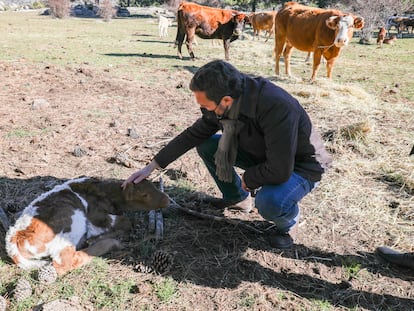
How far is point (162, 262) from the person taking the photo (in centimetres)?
297

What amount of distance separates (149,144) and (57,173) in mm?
1343

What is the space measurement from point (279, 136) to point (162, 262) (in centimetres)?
136

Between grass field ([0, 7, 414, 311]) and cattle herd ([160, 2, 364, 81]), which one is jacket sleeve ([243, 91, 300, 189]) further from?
cattle herd ([160, 2, 364, 81])

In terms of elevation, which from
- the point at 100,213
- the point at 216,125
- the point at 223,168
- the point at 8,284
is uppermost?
the point at 216,125

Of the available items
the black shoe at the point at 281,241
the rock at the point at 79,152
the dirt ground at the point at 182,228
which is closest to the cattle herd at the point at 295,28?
the dirt ground at the point at 182,228

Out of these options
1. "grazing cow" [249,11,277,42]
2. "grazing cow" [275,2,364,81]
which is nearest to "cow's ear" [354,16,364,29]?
"grazing cow" [275,2,364,81]

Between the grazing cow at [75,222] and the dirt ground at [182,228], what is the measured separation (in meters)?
0.22

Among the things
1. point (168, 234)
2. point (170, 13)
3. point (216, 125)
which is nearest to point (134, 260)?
point (168, 234)

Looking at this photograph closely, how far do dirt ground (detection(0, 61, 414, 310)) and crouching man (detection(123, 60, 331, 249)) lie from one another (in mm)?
353

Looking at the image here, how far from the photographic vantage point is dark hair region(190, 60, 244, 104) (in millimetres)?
2604

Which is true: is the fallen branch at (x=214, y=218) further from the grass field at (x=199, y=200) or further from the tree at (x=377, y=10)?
the tree at (x=377, y=10)

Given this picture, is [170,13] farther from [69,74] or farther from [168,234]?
[168,234]

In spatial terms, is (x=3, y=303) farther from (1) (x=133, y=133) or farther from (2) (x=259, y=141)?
(1) (x=133, y=133)

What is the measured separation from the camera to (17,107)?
6.74m
